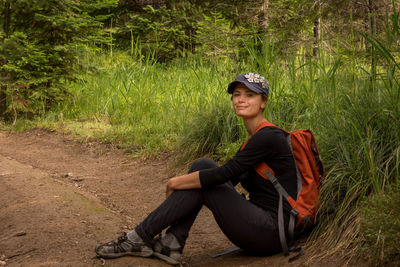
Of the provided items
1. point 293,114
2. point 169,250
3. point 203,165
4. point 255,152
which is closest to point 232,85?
point 255,152

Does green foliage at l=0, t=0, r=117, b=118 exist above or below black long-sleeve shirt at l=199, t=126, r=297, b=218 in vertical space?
above

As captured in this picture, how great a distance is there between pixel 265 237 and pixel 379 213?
3.01 feet

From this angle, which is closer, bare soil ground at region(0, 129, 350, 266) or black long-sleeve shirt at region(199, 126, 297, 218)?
black long-sleeve shirt at region(199, 126, 297, 218)

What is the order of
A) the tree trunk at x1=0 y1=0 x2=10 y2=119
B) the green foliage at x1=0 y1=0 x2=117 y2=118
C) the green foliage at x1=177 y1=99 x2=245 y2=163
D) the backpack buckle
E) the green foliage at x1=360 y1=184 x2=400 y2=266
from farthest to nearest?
the tree trunk at x1=0 y1=0 x2=10 y2=119
the green foliage at x1=0 y1=0 x2=117 y2=118
the green foliage at x1=177 y1=99 x2=245 y2=163
the backpack buckle
the green foliage at x1=360 y1=184 x2=400 y2=266

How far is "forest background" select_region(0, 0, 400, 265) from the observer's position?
3131mm

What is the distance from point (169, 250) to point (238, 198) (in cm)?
69

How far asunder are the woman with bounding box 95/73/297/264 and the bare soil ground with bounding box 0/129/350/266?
0.13 meters

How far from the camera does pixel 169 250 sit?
3422mm

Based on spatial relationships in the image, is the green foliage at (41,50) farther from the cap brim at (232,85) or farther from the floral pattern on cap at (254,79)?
the floral pattern on cap at (254,79)

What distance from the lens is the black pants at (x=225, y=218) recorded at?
10.5 feet

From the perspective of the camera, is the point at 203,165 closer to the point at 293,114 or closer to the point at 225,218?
the point at 225,218

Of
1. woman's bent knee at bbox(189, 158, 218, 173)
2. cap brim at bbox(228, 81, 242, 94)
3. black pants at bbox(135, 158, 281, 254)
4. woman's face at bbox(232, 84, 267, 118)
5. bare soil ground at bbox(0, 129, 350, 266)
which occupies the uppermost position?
cap brim at bbox(228, 81, 242, 94)

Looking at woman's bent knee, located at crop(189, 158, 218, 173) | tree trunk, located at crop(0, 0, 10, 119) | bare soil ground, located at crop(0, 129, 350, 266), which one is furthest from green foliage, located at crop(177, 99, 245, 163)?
tree trunk, located at crop(0, 0, 10, 119)

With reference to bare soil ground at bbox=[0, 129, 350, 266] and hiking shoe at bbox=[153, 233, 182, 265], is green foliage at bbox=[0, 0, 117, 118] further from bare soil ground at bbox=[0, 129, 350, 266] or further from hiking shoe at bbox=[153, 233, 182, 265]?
hiking shoe at bbox=[153, 233, 182, 265]
